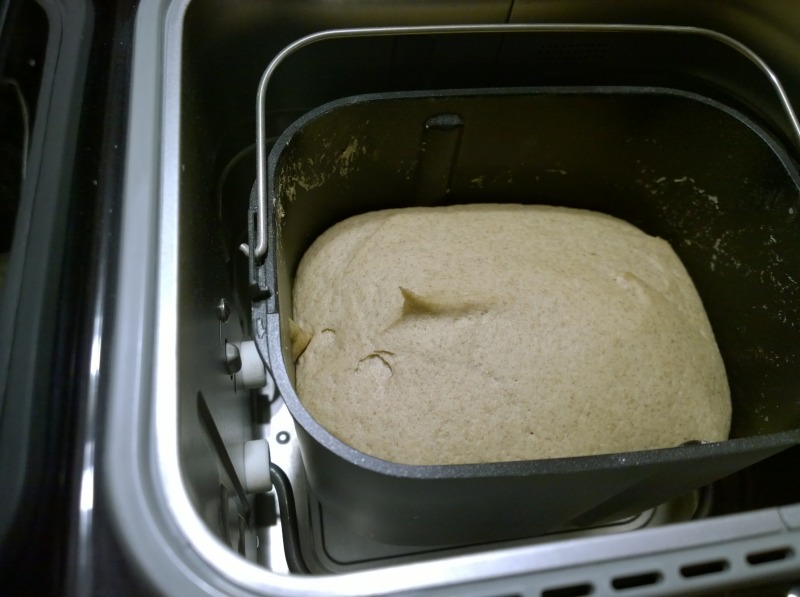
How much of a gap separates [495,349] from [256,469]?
31 centimetres

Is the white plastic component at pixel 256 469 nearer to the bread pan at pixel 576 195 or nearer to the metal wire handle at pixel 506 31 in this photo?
the bread pan at pixel 576 195

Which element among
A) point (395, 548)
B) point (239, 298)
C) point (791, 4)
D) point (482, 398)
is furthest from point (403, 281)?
point (791, 4)

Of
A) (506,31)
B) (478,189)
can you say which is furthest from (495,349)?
(506,31)

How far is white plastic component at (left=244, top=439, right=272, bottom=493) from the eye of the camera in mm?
695

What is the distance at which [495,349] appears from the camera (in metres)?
0.67

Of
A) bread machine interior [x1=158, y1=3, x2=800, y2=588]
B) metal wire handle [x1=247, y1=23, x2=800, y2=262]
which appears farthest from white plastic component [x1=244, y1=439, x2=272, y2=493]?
metal wire handle [x1=247, y1=23, x2=800, y2=262]

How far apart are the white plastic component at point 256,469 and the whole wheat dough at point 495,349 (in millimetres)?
96

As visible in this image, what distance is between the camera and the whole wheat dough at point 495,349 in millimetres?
644

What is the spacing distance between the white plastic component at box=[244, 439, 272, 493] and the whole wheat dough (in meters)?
0.10

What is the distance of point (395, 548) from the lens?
83cm

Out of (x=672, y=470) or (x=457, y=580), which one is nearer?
(x=457, y=580)

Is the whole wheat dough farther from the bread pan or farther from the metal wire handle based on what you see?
the metal wire handle

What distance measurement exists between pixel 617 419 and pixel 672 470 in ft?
0.36

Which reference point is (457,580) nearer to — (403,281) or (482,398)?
(482,398)
